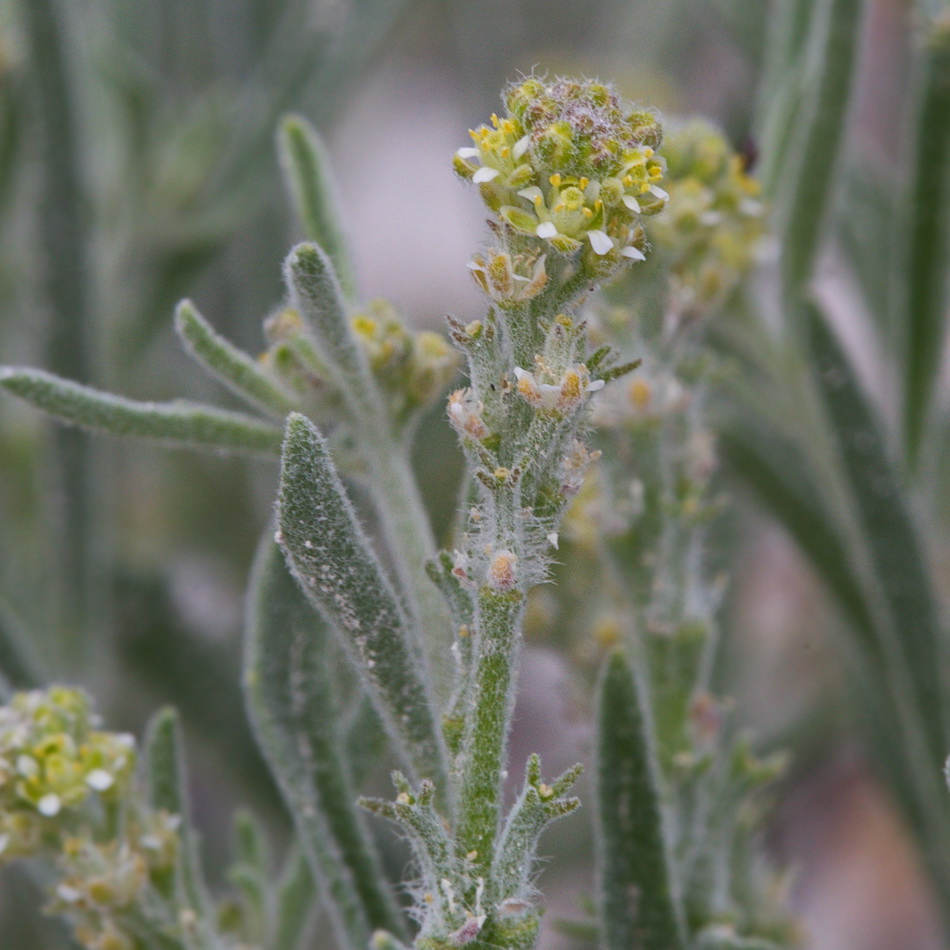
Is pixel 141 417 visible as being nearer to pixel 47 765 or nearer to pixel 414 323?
pixel 47 765

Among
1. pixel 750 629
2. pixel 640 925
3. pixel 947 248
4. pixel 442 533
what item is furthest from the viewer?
pixel 750 629

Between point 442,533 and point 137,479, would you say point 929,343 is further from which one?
point 137,479

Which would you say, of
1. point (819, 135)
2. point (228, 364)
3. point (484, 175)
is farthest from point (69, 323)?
point (484, 175)

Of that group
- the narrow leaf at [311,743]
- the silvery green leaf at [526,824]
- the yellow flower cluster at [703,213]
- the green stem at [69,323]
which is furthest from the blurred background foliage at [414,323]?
the silvery green leaf at [526,824]

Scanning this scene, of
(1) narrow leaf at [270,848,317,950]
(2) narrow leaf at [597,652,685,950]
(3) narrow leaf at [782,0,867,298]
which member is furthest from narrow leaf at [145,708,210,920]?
(3) narrow leaf at [782,0,867,298]

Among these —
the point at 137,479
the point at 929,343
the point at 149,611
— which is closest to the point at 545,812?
the point at 929,343

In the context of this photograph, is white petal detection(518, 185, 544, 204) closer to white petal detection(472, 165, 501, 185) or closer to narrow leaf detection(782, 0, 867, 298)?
white petal detection(472, 165, 501, 185)
